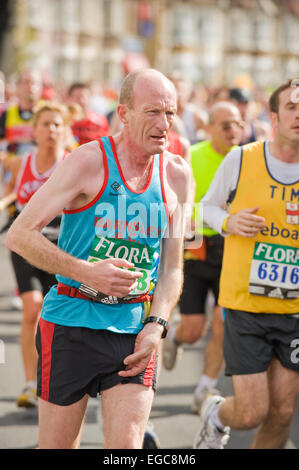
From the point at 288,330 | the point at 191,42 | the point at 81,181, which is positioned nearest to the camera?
the point at 81,181

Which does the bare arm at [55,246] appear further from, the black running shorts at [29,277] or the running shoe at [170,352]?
the running shoe at [170,352]

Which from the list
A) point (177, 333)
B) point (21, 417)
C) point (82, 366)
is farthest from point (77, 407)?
point (177, 333)

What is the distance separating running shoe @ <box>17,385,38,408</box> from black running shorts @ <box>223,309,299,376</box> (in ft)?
5.90

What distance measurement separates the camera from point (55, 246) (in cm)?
310

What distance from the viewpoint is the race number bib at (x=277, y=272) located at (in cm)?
408

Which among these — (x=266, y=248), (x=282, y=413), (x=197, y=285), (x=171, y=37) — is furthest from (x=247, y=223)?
(x=171, y=37)

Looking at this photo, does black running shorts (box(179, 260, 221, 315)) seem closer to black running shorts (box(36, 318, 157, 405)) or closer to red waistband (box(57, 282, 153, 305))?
→ red waistband (box(57, 282, 153, 305))

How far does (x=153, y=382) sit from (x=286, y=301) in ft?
3.53

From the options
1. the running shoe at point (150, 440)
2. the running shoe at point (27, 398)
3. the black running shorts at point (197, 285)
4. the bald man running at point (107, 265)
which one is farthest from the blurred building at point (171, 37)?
the bald man running at point (107, 265)

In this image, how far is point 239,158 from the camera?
4.18 metres

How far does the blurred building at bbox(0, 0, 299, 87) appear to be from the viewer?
220ft
